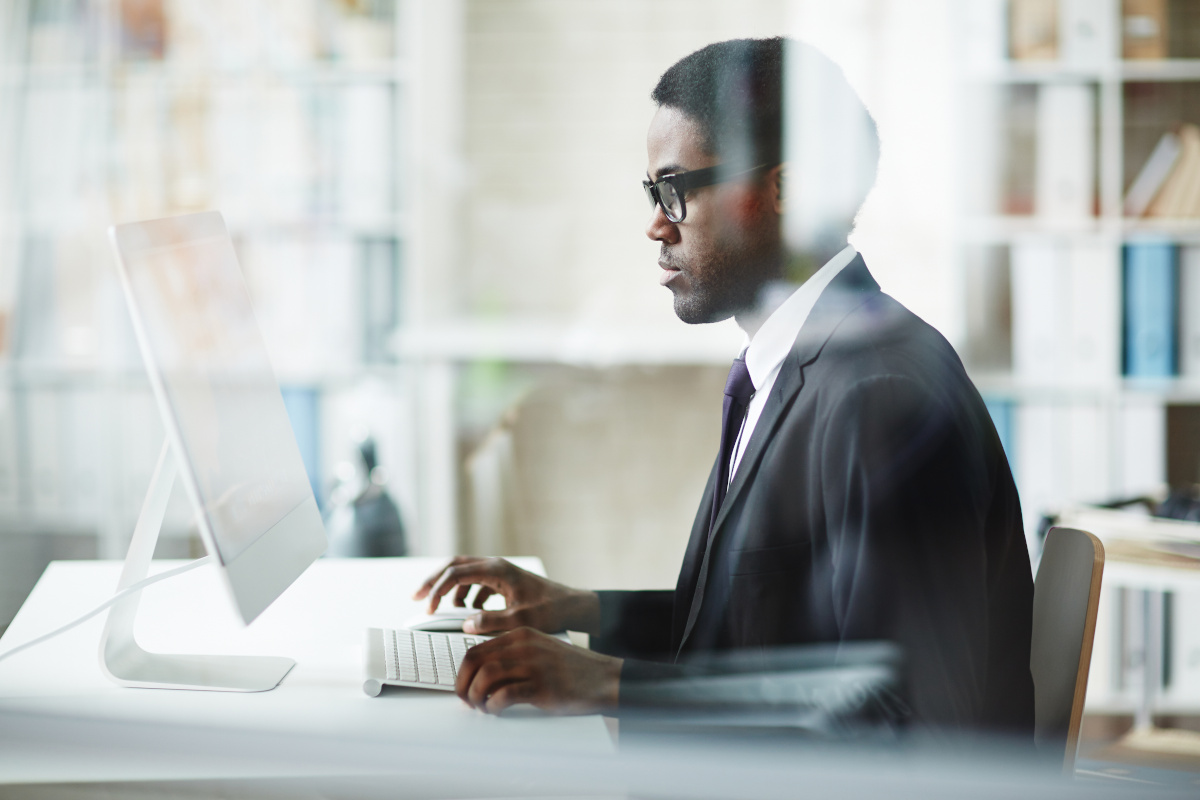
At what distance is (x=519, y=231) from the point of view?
8.79 feet

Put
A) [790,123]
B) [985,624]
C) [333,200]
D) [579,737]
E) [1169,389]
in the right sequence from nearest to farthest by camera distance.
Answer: [579,737]
[985,624]
[790,123]
[1169,389]
[333,200]

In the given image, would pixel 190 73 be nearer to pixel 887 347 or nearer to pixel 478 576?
pixel 478 576

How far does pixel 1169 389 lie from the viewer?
232cm

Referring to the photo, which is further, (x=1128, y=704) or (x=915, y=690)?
(x=1128, y=704)

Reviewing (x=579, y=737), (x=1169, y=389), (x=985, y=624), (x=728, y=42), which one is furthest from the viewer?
(x=1169, y=389)

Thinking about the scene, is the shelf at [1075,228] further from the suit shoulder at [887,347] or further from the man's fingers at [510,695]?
the man's fingers at [510,695]

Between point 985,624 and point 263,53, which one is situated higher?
point 263,53

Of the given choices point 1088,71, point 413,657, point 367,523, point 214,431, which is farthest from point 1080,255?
point 214,431

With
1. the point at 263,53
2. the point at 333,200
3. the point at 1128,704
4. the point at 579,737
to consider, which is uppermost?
the point at 263,53

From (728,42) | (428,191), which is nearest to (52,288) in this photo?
(428,191)

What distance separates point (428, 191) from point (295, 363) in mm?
539

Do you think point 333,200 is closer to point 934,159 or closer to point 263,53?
point 263,53

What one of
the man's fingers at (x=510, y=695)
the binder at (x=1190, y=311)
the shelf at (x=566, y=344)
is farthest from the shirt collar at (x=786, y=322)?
the binder at (x=1190, y=311)

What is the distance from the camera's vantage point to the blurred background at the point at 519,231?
7.68ft
